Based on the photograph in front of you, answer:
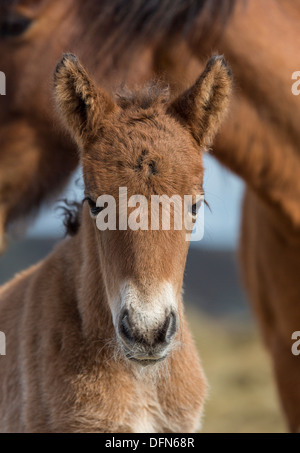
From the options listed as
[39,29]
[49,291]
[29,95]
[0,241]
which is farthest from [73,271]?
[39,29]

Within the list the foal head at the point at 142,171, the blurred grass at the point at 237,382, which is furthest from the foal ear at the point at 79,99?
the blurred grass at the point at 237,382

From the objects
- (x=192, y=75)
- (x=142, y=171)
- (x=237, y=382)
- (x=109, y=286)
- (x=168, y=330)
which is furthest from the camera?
(x=237, y=382)

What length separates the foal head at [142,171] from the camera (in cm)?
214

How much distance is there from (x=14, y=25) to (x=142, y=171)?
1.59 metres

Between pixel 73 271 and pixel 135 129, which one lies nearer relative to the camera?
pixel 135 129

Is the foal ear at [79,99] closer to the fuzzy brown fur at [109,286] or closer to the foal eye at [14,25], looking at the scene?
the fuzzy brown fur at [109,286]

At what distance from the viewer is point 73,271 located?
2.82m

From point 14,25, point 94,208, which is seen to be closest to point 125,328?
point 94,208

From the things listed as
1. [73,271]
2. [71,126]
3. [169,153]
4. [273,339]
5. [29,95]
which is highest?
[29,95]

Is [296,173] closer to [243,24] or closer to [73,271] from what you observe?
[243,24]

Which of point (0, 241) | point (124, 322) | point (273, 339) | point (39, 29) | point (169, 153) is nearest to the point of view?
point (124, 322)

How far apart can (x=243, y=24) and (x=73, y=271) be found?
1.48 metres

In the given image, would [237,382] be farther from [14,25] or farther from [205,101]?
[205,101]

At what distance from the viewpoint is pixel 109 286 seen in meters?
2.42
